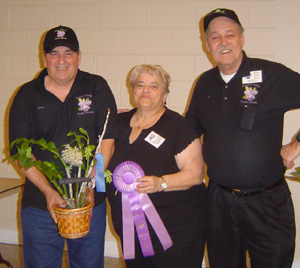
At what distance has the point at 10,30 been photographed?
3.05m

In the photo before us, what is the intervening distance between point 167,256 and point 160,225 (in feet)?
0.63

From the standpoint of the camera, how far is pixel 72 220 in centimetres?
128

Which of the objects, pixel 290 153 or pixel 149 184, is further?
pixel 290 153

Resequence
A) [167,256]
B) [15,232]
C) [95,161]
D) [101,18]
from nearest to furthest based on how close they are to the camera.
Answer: [95,161]
[167,256]
[101,18]
[15,232]

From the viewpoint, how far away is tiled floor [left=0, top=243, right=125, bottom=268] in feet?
9.34

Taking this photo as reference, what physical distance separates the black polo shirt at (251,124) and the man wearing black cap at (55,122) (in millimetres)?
642

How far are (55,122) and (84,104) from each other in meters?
0.18

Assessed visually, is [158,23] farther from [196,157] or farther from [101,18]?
[196,157]

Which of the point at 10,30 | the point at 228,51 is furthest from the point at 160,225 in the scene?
the point at 10,30

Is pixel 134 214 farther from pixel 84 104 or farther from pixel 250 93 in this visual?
pixel 250 93

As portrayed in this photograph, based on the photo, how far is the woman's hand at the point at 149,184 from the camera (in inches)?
63.8

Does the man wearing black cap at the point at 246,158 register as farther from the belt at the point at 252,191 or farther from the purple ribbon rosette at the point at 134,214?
the purple ribbon rosette at the point at 134,214

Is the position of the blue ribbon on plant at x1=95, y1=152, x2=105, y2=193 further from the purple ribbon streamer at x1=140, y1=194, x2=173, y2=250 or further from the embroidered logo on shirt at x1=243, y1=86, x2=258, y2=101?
the embroidered logo on shirt at x1=243, y1=86, x2=258, y2=101

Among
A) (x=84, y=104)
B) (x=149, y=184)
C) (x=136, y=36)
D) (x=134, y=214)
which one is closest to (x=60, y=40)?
(x=84, y=104)
